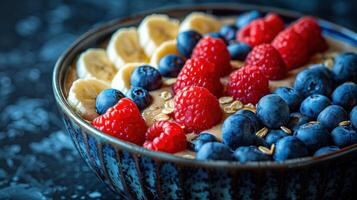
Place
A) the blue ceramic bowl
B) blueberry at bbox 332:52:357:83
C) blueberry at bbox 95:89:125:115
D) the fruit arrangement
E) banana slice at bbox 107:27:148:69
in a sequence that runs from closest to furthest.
Answer: the blue ceramic bowl < the fruit arrangement < blueberry at bbox 95:89:125:115 < blueberry at bbox 332:52:357:83 < banana slice at bbox 107:27:148:69

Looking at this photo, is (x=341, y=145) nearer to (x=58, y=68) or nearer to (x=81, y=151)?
(x=81, y=151)

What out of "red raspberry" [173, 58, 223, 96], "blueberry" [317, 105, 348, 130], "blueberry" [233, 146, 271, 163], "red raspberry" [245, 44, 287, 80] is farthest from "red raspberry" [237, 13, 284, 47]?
"blueberry" [233, 146, 271, 163]

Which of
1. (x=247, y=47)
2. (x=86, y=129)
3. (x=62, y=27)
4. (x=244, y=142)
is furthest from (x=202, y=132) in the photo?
(x=62, y=27)

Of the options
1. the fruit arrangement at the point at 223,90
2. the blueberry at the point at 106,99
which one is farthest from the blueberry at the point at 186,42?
the blueberry at the point at 106,99

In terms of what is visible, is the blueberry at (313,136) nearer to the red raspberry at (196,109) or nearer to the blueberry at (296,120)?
the blueberry at (296,120)

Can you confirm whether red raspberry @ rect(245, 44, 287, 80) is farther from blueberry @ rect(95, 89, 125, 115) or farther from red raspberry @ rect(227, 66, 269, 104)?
blueberry @ rect(95, 89, 125, 115)

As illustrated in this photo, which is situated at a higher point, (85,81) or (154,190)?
(85,81)

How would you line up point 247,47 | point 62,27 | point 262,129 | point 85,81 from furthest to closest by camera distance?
point 62,27 → point 247,47 → point 85,81 → point 262,129

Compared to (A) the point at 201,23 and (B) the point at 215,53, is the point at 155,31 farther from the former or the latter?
(B) the point at 215,53
